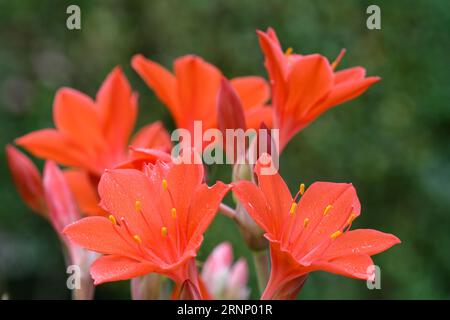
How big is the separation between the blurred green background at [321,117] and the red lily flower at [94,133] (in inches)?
52.5

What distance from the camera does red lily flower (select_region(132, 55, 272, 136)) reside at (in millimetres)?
1483

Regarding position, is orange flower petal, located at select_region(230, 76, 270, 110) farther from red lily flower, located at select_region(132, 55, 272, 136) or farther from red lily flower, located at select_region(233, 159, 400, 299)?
red lily flower, located at select_region(233, 159, 400, 299)

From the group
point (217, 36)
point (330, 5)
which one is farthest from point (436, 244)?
point (217, 36)

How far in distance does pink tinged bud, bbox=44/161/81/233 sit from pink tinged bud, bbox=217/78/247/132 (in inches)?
13.1

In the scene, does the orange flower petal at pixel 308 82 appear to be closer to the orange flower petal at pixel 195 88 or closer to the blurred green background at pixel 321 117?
the orange flower petal at pixel 195 88

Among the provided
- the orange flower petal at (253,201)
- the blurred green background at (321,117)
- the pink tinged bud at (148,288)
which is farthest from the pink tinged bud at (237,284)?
the blurred green background at (321,117)

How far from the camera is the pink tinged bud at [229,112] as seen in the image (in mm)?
1263

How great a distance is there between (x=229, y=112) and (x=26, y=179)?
0.47 meters

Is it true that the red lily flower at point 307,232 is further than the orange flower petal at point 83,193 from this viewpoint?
No

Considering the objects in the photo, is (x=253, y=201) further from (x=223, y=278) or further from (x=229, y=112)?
(x=223, y=278)

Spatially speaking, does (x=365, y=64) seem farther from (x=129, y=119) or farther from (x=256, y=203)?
(x=256, y=203)

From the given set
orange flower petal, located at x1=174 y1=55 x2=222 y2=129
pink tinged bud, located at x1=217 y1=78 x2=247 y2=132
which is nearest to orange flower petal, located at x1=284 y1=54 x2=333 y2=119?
pink tinged bud, located at x1=217 y1=78 x2=247 y2=132

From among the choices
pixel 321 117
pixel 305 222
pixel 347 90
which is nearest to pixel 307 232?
pixel 305 222

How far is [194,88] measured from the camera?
1492mm
